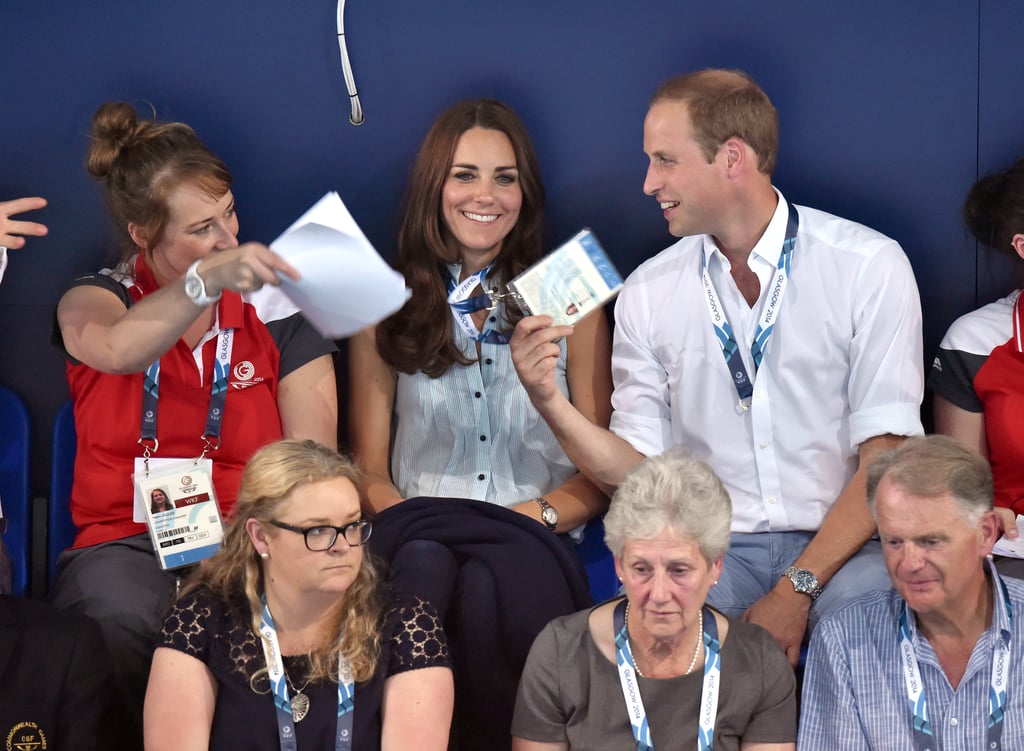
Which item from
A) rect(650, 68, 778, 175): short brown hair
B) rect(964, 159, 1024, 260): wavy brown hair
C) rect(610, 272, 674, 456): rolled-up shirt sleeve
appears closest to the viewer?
rect(650, 68, 778, 175): short brown hair

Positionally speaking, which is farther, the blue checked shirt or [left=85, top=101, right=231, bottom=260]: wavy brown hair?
[left=85, top=101, right=231, bottom=260]: wavy brown hair

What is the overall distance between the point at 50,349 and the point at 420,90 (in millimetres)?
1422

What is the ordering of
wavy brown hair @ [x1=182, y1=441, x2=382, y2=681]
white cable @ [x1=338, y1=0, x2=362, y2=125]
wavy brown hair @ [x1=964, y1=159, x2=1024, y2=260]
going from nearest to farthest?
wavy brown hair @ [x1=182, y1=441, x2=382, y2=681], wavy brown hair @ [x1=964, y1=159, x2=1024, y2=260], white cable @ [x1=338, y1=0, x2=362, y2=125]

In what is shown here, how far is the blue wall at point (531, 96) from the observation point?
4262mm

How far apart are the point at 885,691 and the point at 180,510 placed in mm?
1838

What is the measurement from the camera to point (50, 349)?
4.39 meters

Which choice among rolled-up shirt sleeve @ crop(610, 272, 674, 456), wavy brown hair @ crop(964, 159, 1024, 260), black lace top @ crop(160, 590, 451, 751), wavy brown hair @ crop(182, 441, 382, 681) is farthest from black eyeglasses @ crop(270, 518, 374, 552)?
wavy brown hair @ crop(964, 159, 1024, 260)

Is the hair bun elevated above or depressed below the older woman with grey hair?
above

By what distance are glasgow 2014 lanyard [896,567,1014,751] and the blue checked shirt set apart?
10mm

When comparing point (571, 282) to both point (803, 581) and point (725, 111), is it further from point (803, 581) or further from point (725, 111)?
point (803, 581)

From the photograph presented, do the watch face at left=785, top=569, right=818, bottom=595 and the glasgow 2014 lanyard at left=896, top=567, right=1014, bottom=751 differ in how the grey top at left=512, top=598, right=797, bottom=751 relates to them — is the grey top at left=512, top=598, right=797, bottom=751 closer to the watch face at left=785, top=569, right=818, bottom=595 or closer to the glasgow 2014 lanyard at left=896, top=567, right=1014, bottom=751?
the glasgow 2014 lanyard at left=896, top=567, right=1014, bottom=751

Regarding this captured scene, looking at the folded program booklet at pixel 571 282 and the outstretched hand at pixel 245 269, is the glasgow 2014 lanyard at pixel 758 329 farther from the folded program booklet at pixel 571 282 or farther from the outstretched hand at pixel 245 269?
the outstretched hand at pixel 245 269

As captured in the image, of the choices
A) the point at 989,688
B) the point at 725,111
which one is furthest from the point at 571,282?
the point at 989,688

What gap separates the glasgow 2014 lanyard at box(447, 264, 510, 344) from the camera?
4035 millimetres
